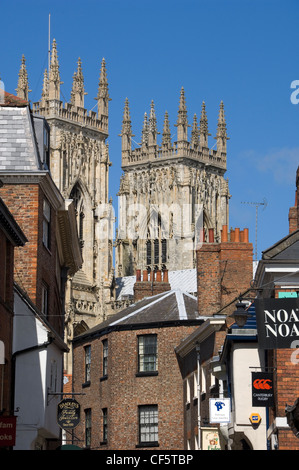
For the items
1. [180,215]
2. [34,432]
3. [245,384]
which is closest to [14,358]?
[34,432]

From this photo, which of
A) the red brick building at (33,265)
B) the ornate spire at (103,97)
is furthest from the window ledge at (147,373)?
the ornate spire at (103,97)

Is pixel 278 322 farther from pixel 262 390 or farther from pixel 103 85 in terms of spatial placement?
pixel 103 85

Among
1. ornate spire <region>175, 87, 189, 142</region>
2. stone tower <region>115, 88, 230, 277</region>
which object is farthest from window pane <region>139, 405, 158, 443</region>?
ornate spire <region>175, 87, 189, 142</region>

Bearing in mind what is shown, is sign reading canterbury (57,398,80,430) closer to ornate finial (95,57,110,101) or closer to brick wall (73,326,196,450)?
brick wall (73,326,196,450)

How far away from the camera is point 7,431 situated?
28203mm

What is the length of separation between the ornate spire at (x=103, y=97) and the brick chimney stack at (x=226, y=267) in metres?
79.2

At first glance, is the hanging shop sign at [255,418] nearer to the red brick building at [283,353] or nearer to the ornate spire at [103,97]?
the red brick building at [283,353]

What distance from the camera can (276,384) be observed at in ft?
98.6

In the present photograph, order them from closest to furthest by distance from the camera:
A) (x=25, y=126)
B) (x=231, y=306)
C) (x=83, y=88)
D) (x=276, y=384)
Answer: (x=276, y=384)
(x=25, y=126)
(x=231, y=306)
(x=83, y=88)

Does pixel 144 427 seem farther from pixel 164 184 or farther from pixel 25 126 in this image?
pixel 164 184

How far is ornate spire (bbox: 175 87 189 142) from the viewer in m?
142

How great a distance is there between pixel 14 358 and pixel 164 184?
4284 inches

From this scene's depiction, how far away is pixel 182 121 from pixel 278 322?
119 m

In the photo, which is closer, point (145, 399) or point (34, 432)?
point (34, 432)
